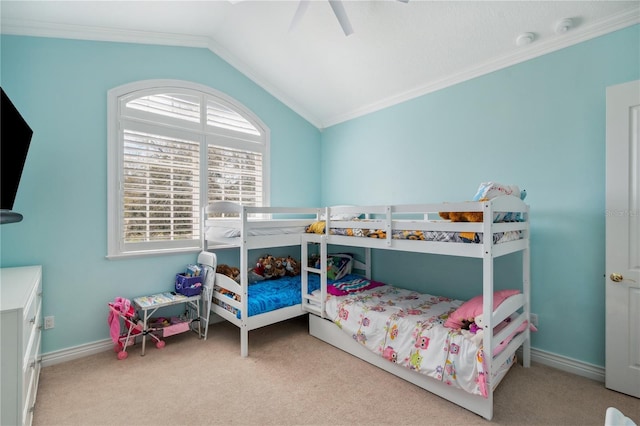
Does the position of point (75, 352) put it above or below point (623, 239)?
below

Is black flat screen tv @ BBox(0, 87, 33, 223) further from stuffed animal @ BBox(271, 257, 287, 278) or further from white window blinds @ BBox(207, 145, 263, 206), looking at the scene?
stuffed animal @ BBox(271, 257, 287, 278)

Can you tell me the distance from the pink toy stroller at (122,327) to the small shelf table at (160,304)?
62mm

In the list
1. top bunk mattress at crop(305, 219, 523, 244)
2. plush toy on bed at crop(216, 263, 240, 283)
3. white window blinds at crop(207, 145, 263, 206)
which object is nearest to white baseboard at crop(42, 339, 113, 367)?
plush toy on bed at crop(216, 263, 240, 283)

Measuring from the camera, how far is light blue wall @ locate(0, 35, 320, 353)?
241cm

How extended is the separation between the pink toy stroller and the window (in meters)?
0.47

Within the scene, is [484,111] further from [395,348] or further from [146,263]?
[146,263]

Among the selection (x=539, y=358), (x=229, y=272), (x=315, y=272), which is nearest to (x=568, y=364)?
(x=539, y=358)

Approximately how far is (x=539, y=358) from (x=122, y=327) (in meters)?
3.72

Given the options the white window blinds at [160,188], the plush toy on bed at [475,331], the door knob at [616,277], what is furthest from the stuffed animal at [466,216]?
the white window blinds at [160,188]

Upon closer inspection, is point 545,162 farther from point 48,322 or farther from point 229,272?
point 48,322

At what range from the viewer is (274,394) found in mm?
2092

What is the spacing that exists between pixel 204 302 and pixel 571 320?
3326 mm

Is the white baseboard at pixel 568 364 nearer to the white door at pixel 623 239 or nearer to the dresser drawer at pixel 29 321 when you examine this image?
the white door at pixel 623 239

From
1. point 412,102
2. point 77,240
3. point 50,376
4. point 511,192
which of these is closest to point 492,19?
point 412,102
